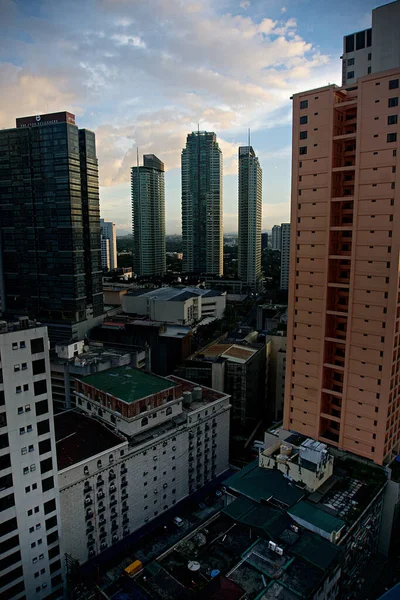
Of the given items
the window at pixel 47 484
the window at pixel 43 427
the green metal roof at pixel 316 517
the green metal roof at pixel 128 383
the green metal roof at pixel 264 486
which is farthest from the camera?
the green metal roof at pixel 128 383

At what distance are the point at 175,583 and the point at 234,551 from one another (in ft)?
17.6

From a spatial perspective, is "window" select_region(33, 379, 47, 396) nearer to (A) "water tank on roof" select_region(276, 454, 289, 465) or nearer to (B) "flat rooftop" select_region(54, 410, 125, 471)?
(B) "flat rooftop" select_region(54, 410, 125, 471)

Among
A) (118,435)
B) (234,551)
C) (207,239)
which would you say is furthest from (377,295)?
(207,239)

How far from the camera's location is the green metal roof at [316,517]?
33.8 meters

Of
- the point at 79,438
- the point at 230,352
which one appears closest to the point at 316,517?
the point at 79,438

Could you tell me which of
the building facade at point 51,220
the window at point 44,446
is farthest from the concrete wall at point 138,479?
the building facade at point 51,220

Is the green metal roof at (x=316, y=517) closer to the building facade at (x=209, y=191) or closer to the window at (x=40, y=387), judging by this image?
the window at (x=40, y=387)

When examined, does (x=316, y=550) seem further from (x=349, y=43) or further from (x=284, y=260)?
(x=284, y=260)

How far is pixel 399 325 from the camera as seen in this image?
43156 mm

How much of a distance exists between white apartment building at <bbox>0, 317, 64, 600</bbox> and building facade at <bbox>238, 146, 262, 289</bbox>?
6291 inches

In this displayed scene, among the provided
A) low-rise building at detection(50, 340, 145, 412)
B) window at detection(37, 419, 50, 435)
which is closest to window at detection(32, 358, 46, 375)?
window at detection(37, 419, 50, 435)

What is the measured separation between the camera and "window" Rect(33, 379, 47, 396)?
33438 millimetres

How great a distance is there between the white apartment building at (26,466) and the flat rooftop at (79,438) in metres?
3.68

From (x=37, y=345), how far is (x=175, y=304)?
81.1 meters
